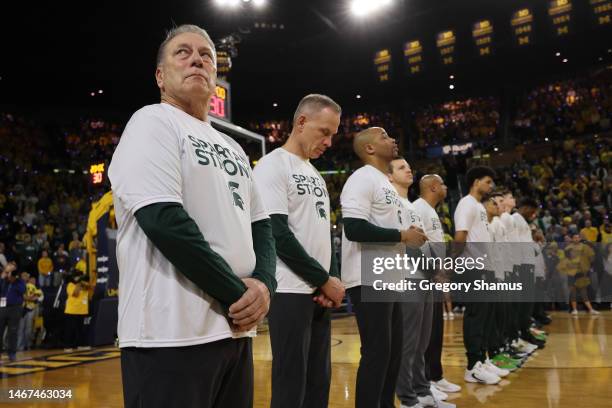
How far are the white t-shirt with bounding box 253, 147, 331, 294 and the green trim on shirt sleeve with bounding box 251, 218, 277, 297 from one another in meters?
0.77

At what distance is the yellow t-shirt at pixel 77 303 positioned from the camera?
9125 mm

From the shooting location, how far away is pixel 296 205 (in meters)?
2.80

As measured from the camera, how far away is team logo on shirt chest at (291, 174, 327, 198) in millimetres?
2818

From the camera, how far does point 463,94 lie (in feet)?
80.3

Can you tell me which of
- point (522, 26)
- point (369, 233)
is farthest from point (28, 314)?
point (522, 26)

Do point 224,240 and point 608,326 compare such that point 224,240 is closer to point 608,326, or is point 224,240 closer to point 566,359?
point 566,359

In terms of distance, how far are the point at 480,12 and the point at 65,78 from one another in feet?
47.8

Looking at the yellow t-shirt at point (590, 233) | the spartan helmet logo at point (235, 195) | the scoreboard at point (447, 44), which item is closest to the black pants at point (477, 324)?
the spartan helmet logo at point (235, 195)

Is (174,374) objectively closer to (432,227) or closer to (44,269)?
(432,227)

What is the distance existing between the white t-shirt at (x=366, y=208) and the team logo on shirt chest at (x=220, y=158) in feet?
5.72

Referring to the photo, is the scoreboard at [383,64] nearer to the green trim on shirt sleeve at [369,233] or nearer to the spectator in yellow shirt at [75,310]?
the spectator in yellow shirt at [75,310]

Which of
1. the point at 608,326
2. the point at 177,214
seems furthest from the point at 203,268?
the point at 608,326

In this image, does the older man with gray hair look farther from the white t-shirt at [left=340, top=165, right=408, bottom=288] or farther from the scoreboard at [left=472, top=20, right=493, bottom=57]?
the scoreboard at [left=472, top=20, right=493, bottom=57]

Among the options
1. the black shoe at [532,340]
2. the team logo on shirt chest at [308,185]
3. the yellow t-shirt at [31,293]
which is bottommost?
the black shoe at [532,340]
